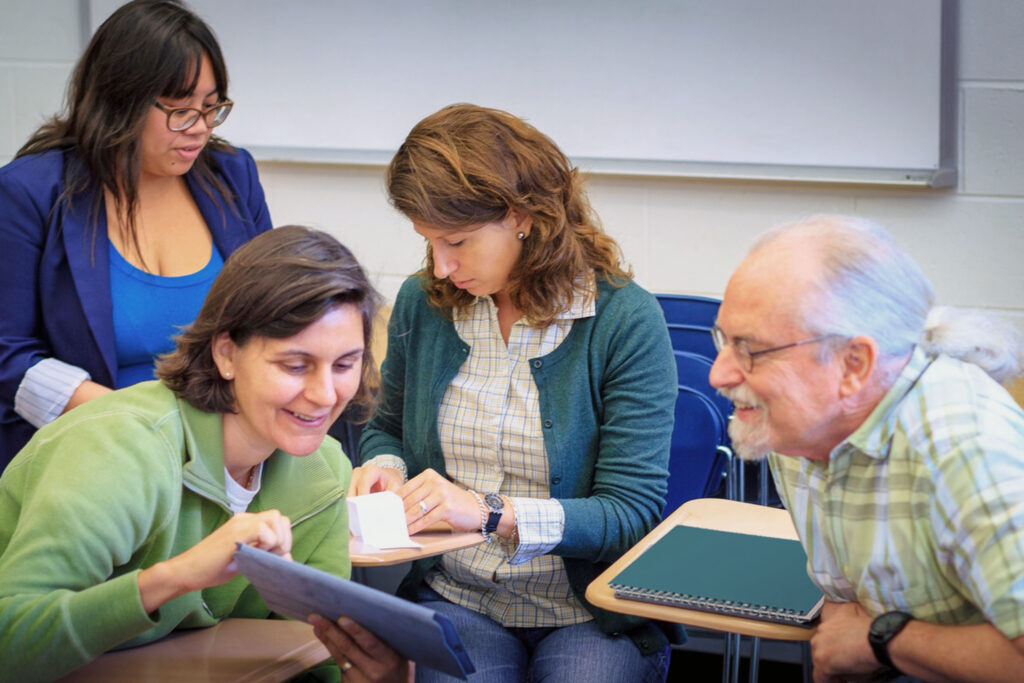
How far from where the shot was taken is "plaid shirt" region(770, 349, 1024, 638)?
112 centimetres

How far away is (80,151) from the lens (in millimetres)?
1985

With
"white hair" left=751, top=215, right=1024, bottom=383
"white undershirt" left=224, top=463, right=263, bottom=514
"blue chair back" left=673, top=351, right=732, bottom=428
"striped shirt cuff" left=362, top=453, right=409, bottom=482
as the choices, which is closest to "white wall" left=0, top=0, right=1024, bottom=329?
"blue chair back" left=673, top=351, right=732, bottom=428

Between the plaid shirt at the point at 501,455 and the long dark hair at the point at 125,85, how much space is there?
68cm

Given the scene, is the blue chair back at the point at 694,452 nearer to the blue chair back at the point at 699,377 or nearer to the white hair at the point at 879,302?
the blue chair back at the point at 699,377

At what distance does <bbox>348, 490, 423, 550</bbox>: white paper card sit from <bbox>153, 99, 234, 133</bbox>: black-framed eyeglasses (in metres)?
0.82

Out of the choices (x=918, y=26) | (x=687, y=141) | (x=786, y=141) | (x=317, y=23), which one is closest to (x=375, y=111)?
(x=317, y=23)

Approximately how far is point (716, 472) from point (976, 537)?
978 mm

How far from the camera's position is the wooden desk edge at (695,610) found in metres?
1.33

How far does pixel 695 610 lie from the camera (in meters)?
1.37

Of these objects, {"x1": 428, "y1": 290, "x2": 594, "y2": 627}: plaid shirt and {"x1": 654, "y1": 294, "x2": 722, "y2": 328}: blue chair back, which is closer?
{"x1": 428, "y1": 290, "x2": 594, "y2": 627}: plaid shirt

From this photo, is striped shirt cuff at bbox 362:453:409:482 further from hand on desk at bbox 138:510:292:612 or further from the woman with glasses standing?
hand on desk at bbox 138:510:292:612

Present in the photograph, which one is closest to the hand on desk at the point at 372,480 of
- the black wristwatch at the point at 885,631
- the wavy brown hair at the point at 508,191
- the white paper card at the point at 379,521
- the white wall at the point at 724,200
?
the white paper card at the point at 379,521

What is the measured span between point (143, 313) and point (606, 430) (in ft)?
2.96

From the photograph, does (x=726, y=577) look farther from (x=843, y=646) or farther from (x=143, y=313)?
(x=143, y=313)
